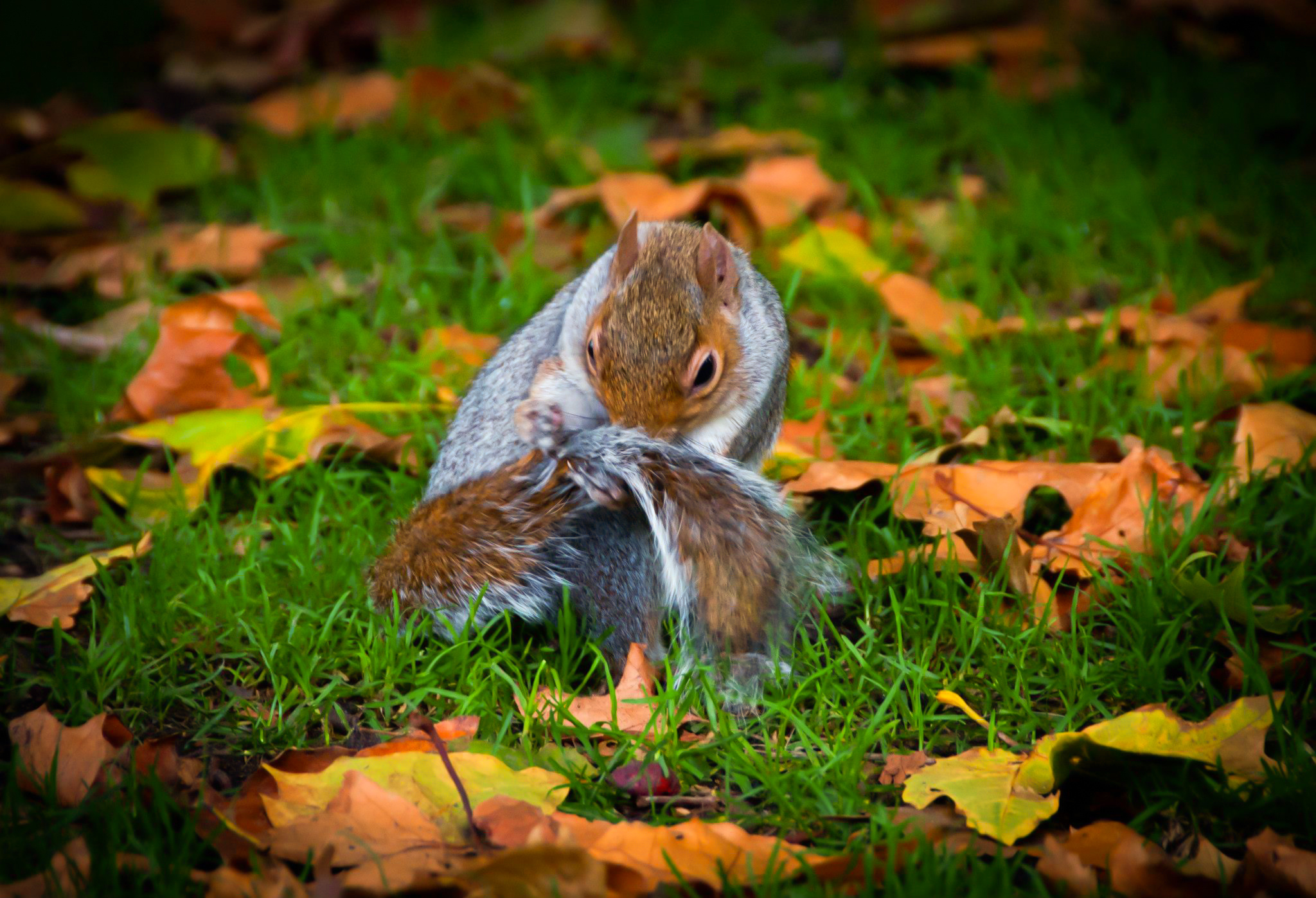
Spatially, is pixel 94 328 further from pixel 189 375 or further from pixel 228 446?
pixel 228 446

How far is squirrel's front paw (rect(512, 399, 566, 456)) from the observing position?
1.61 m

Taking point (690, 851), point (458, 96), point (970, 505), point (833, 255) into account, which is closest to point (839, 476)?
point (970, 505)

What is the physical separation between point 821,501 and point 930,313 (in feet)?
2.23

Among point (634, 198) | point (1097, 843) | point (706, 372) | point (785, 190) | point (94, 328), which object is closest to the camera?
point (1097, 843)

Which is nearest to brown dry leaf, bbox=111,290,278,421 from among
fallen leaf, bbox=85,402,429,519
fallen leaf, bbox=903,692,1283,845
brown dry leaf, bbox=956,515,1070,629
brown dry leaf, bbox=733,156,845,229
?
fallen leaf, bbox=85,402,429,519

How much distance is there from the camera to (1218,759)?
1.33m

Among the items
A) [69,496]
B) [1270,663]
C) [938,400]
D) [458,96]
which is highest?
[458,96]

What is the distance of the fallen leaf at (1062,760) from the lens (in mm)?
1304

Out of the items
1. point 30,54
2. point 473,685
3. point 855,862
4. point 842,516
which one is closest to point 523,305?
point 842,516

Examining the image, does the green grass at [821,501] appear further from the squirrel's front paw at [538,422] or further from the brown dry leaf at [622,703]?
the squirrel's front paw at [538,422]

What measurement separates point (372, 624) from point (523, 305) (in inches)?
40.5

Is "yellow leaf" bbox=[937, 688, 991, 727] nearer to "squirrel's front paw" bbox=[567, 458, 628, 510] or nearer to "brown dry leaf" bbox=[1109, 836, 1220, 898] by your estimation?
"brown dry leaf" bbox=[1109, 836, 1220, 898]

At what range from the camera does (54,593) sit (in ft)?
5.57

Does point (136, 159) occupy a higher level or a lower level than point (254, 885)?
higher
